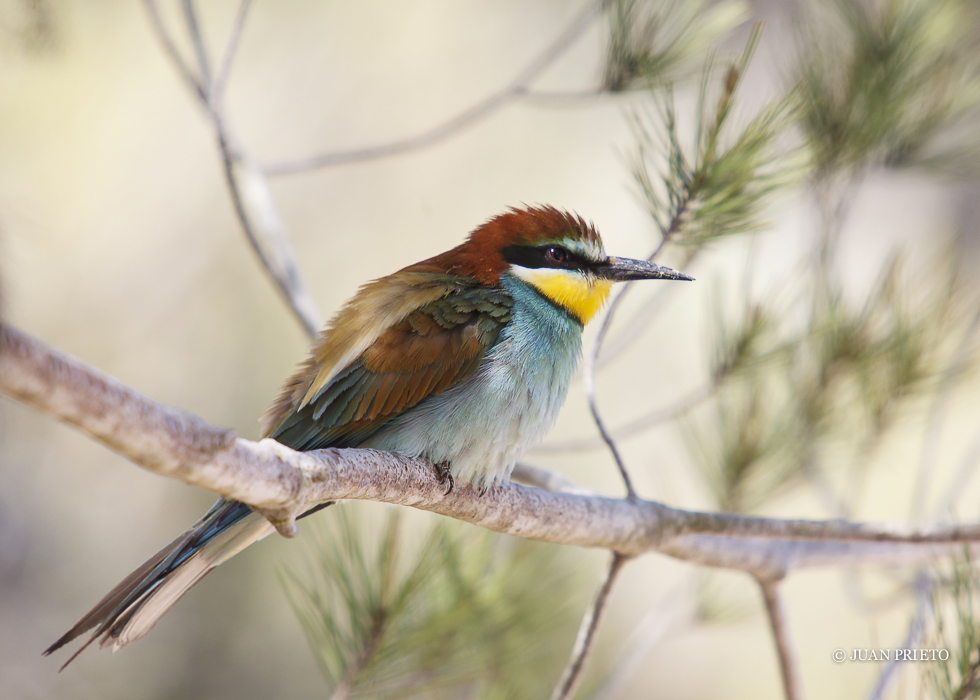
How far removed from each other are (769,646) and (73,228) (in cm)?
344

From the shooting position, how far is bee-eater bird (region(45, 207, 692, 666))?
51.5 inches

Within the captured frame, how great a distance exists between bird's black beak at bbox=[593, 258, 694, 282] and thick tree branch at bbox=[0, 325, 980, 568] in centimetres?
41

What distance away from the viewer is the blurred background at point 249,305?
3.14 m

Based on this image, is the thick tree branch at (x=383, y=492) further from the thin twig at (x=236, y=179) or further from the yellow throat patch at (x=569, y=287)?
the thin twig at (x=236, y=179)

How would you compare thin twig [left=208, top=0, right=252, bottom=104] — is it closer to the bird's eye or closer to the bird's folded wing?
the bird's folded wing

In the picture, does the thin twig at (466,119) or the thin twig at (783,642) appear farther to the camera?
the thin twig at (466,119)

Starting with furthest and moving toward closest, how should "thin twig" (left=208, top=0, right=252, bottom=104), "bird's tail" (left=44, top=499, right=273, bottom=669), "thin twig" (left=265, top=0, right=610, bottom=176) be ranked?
"thin twig" (left=265, top=0, right=610, bottom=176), "thin twig" (left=208, top=0, right=252, bottom=104), "bird's tail" (left=44, top=499, right=273, bottom=669)

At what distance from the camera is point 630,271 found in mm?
1490

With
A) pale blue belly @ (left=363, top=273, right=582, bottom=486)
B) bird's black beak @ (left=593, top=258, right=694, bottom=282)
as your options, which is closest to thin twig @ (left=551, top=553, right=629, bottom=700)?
pale blue belly @ (left=363, top=273, right=582, bottom=486)

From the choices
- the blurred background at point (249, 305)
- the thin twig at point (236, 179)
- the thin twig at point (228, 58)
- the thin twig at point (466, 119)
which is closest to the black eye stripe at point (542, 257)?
the thin twig at point (466, 119)

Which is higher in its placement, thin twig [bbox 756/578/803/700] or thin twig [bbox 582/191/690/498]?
thin twig [bbox 582/191/690/498]

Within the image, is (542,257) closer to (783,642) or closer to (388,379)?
(388,379)

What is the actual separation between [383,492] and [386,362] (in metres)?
0.31

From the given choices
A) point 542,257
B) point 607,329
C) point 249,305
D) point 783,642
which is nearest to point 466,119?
point 542,257
